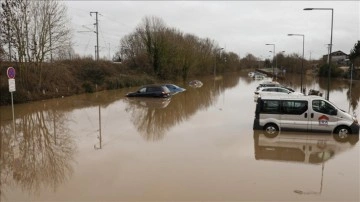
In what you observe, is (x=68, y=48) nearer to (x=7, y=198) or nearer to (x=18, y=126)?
(x=18, y=126)

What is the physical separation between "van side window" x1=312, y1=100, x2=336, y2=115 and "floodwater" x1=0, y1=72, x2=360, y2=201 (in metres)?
1.09

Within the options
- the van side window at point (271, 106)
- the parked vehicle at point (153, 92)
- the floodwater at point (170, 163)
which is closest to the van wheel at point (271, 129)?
the floodwater at point (170, 163)

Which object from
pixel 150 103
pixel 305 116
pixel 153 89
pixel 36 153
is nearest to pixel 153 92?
pixel 153 89

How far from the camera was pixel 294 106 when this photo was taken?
15.2m

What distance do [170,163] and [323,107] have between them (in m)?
7.99

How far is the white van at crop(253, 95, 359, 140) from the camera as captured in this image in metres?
15.1

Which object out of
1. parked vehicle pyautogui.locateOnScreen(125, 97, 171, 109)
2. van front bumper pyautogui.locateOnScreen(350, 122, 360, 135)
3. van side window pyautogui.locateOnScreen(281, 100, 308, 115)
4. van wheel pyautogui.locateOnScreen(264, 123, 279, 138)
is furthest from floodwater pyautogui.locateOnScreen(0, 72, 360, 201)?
parked vehicle pyautogui.locateOnScreen(125, 97, 171, 109)

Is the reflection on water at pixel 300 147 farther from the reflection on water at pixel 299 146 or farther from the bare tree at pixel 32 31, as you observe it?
the bare tree at pixel 32 31

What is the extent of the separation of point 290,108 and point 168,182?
8.16 m

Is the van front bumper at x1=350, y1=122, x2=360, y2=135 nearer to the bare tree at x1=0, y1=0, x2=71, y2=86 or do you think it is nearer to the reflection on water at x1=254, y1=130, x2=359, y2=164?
the reflection on water at x1=254, y1=130, x2=359, y2=164

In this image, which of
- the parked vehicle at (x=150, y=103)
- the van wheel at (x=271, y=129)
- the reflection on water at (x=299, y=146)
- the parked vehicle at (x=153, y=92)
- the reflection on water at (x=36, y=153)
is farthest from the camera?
the parked vehicle at (x=153, y=92)

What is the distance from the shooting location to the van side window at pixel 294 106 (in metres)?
15.1

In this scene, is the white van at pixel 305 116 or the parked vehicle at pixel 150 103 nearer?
the white van at pixel 305 116

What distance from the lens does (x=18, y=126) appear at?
18.1 metres
